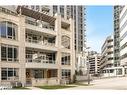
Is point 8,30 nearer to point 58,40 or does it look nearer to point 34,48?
point 34,48

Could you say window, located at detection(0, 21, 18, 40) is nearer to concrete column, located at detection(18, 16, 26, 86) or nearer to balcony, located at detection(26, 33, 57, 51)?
concrete column, located at detection(18, 16, 26, 86)

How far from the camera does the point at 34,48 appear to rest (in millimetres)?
13344

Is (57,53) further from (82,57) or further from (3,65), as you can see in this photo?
(3,65)

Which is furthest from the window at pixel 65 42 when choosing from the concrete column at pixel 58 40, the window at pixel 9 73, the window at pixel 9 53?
the window at pixel 9 73

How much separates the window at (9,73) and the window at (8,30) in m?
1.33

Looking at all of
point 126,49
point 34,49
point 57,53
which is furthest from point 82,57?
point 126,49

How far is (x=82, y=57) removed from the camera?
14523 millimetres

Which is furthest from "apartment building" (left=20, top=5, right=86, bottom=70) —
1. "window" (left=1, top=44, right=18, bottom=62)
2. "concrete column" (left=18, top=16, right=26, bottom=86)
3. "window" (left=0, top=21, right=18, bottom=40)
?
"window" (left=1, top=44, right=18, bottom=62)

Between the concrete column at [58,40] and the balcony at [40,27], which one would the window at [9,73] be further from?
the concrete column at [58,40]

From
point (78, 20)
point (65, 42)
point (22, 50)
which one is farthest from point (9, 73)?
point (78, 20)

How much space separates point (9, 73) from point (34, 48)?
1.79 meters

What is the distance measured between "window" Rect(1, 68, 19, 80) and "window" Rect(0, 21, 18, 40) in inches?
52.3

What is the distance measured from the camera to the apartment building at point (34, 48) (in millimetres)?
12312

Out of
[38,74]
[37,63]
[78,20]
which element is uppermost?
[78,20]
